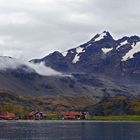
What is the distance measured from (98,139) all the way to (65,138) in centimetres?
1373

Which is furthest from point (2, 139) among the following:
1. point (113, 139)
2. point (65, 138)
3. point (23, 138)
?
point (113, 139)

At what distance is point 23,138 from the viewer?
639 ft

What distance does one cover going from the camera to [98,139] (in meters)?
193

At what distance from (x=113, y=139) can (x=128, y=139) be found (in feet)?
19.2

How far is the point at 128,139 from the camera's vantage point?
634ft

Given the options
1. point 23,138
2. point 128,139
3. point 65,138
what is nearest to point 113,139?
point 128,139

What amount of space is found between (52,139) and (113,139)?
23985 millimetres

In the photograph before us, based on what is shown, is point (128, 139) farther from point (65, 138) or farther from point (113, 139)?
point (65, 138)

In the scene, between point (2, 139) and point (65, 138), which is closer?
point (2, 139)

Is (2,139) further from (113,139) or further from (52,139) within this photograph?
(113,139)

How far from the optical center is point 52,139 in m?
191

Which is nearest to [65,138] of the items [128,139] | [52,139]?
[52,139]

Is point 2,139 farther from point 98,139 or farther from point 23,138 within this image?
point 98,139

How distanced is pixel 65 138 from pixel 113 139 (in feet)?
63.0
